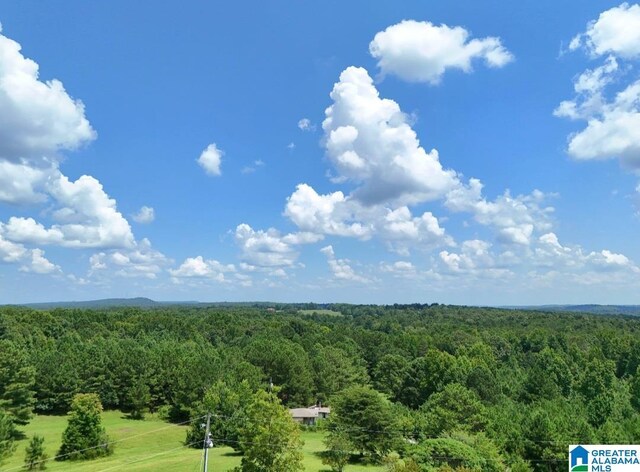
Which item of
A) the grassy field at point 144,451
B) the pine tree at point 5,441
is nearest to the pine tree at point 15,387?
the grassy field at point 144,451

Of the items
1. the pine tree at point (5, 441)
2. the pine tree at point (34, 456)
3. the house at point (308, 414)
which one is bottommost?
the house at point (308, 414)

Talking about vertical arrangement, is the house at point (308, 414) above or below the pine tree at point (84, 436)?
below

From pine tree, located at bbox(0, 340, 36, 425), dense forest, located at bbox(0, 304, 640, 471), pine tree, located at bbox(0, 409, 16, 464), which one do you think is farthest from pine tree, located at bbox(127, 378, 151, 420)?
pine tree, located at bbox(0, 409, 16, 464)

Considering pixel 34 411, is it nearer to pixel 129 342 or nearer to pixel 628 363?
pixel 129 342

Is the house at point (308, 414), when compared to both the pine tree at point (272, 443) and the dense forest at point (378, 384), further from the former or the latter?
the pine tree at point (272, 443)

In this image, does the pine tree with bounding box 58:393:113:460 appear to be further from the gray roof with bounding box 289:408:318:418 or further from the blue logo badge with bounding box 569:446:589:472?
the blue logo badge with bounding box 569:446:589:472

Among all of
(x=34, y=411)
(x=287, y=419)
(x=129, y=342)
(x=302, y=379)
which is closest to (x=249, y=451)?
(x=287, y=419)

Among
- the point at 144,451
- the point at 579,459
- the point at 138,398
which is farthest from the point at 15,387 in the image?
the point at 579,459

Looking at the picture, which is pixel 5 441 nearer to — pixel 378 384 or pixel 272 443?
pixel 272 443
